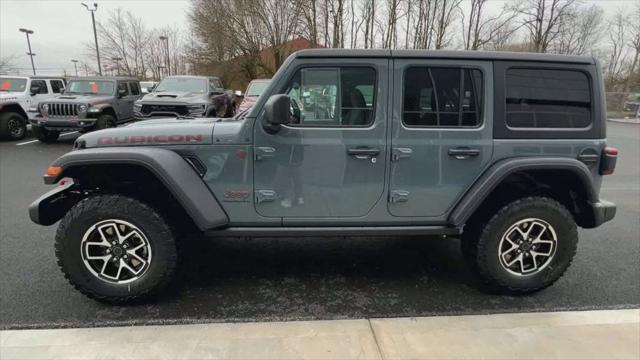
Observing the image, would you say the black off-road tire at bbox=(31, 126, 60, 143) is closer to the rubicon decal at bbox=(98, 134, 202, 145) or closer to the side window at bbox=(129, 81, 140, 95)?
the side window at bbox=(129, 81, 140, 95)

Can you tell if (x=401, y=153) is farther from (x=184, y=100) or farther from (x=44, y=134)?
(x=44, y=134)

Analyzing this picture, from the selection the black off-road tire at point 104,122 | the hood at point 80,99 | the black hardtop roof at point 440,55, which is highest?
the black hardtop roof at point 440,55

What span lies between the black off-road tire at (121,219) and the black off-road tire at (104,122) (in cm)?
886

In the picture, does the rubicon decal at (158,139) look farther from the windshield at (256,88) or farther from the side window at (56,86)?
the side window at (56,86)

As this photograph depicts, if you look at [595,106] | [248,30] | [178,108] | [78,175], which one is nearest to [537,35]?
[248,30]

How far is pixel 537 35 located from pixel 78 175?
2974 cm

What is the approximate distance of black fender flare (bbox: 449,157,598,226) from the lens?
2.96 m

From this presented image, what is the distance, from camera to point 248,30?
29.5 m

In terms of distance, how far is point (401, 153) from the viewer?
2.97 meters

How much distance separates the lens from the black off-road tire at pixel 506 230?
310 cm

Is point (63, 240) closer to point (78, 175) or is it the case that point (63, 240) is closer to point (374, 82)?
point (78, 175)

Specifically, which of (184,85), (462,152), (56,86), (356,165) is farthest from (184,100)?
(462,152)

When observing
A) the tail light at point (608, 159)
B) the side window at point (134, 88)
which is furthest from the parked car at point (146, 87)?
the tail light at point (608, 159)

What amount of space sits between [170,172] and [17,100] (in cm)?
1181
